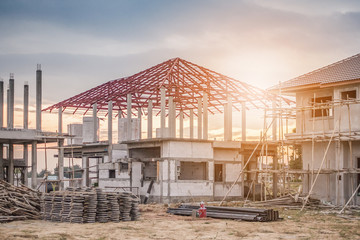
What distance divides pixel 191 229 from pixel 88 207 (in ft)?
14.9

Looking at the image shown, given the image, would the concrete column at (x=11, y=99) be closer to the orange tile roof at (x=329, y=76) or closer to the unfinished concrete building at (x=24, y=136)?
the unfinished concrete building at (x=24, y=136)

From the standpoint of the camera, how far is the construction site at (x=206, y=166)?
70.0 feet

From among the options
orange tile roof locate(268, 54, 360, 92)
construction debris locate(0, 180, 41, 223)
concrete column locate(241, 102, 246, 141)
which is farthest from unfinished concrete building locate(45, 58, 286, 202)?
construction debris locate(0, 180, 41, 223)

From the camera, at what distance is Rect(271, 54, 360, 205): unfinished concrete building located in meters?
26.2

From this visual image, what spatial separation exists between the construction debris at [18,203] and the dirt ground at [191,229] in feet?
2.48

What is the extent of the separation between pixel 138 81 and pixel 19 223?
20452 millimetres

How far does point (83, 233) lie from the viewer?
725 inches

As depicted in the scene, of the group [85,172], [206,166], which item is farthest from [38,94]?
[206,166]

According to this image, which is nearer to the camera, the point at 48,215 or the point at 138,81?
the point at 48,215

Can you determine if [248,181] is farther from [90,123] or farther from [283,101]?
[90,123]

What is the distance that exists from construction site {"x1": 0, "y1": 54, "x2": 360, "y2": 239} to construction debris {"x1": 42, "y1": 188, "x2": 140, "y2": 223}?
0.04 m

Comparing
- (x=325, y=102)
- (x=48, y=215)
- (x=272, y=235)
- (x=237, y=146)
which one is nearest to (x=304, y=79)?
(x=325, y=102)

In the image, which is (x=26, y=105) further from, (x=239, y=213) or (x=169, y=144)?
(x=239, y=213)

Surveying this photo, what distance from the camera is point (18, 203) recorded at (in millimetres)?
Result: 22594
